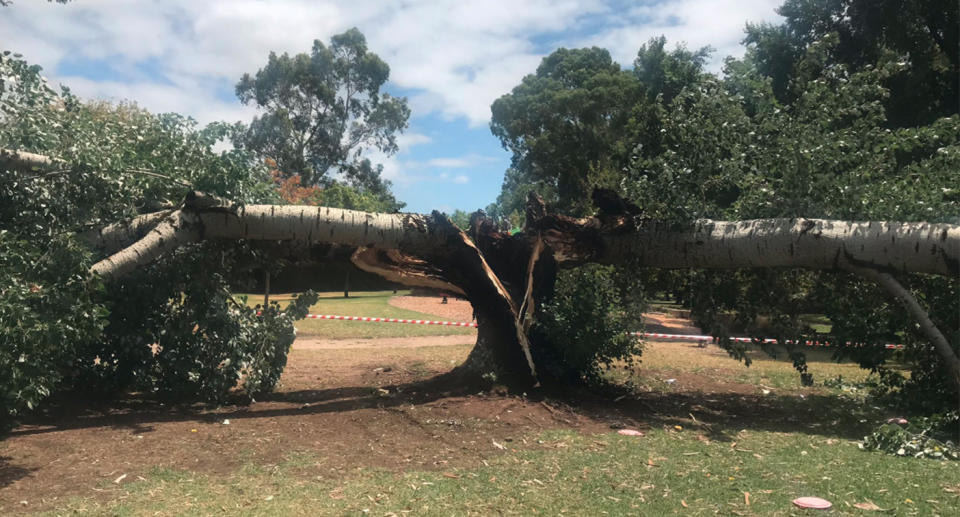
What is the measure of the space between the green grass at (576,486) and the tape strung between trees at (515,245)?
1.88 m

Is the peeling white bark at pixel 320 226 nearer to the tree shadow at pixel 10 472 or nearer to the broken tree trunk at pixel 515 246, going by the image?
the broken tree trunk at pixel 515 246

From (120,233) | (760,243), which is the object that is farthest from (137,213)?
(760,243)

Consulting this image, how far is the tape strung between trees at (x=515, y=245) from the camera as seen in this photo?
20.1 feet

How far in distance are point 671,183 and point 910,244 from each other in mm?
2165

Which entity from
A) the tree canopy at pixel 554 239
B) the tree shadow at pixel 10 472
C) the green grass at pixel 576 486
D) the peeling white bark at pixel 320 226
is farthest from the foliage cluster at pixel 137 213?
the green grass at pixel 576 486

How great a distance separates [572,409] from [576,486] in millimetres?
2070

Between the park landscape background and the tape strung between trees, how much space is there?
217mm

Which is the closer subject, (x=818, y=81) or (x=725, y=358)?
(x=818, y=81)

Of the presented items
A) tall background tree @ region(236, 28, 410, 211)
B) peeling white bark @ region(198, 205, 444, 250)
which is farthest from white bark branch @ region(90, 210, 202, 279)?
tall background tree @ region(236, 28, 410, 211)

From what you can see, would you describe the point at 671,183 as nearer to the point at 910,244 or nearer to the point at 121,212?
the point at 910,244

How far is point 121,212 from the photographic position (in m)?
6.68

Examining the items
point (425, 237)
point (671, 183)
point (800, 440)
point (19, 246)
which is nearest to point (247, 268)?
point (425, 237)

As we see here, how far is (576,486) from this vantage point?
4406mm

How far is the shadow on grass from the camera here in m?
6.01
